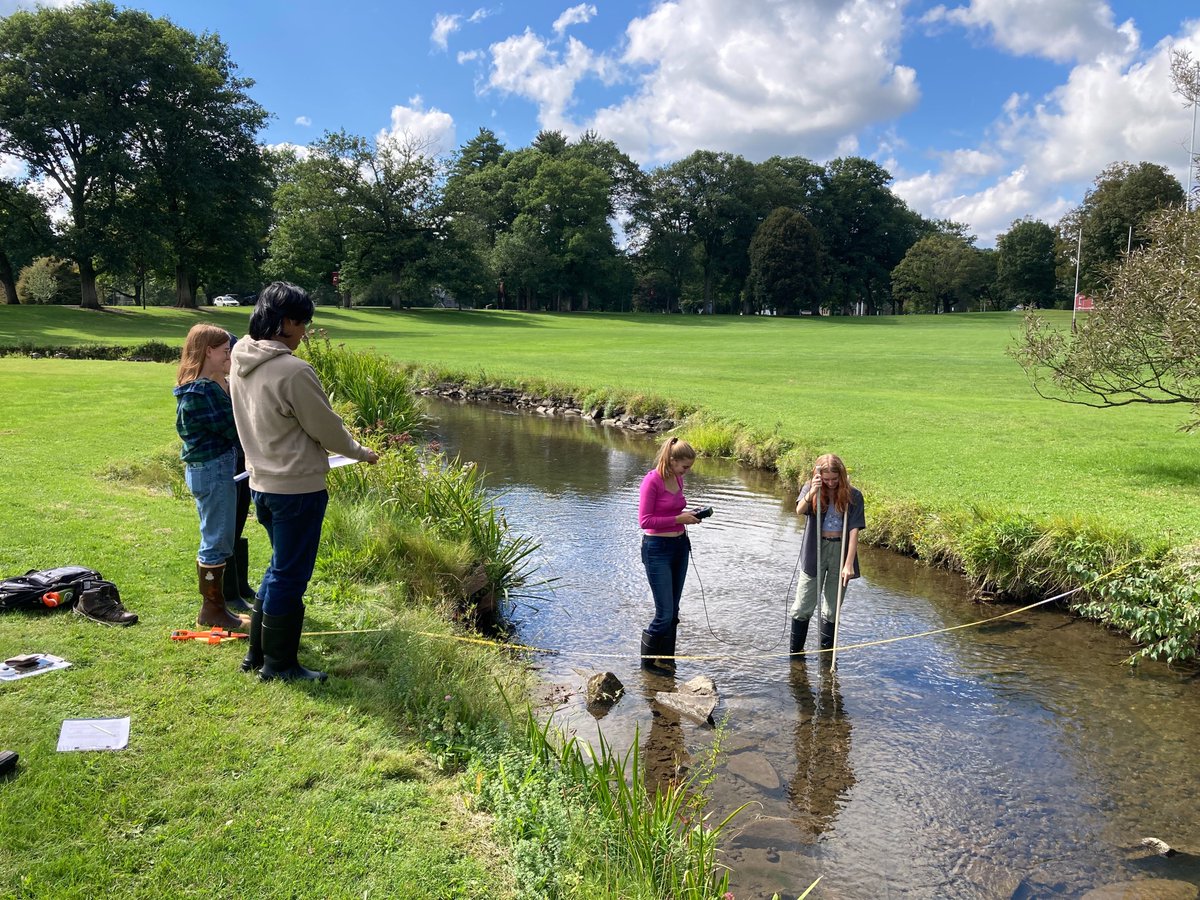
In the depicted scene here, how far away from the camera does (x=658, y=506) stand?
7.09 meters

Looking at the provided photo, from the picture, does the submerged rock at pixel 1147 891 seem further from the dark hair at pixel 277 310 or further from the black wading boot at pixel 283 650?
the dark hair at pixel 277 310

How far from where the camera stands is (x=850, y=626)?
909 cm

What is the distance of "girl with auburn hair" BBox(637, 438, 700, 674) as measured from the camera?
702 cm

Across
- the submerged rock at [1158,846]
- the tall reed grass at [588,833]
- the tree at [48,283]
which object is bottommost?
the submerged rock at [1158,846]

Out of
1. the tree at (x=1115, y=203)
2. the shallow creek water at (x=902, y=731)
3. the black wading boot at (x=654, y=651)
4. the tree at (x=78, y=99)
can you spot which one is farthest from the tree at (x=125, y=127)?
the tree at (x=1115, y=203)

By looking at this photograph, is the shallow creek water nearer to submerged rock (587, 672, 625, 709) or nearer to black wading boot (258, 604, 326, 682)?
submerged rock (587, 672, 625, 709)

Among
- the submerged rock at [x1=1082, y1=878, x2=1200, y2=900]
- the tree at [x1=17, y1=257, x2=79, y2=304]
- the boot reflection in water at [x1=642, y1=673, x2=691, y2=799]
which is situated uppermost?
the tree at [x1=17, y1=257, x2=79, y2=304]

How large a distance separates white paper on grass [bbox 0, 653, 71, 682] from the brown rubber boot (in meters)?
0.96

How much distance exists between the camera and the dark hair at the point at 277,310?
4824 mm

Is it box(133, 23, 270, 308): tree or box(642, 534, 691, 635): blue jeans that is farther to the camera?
box(133, 23, 270, 308): tree

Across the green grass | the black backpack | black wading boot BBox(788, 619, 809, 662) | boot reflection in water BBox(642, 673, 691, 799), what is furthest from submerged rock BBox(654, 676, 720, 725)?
the black backpack

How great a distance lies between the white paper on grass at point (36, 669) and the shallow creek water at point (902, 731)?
3.47 m

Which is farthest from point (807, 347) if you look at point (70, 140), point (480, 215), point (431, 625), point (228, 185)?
point (480, 215)

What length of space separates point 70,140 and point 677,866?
56.7 m
